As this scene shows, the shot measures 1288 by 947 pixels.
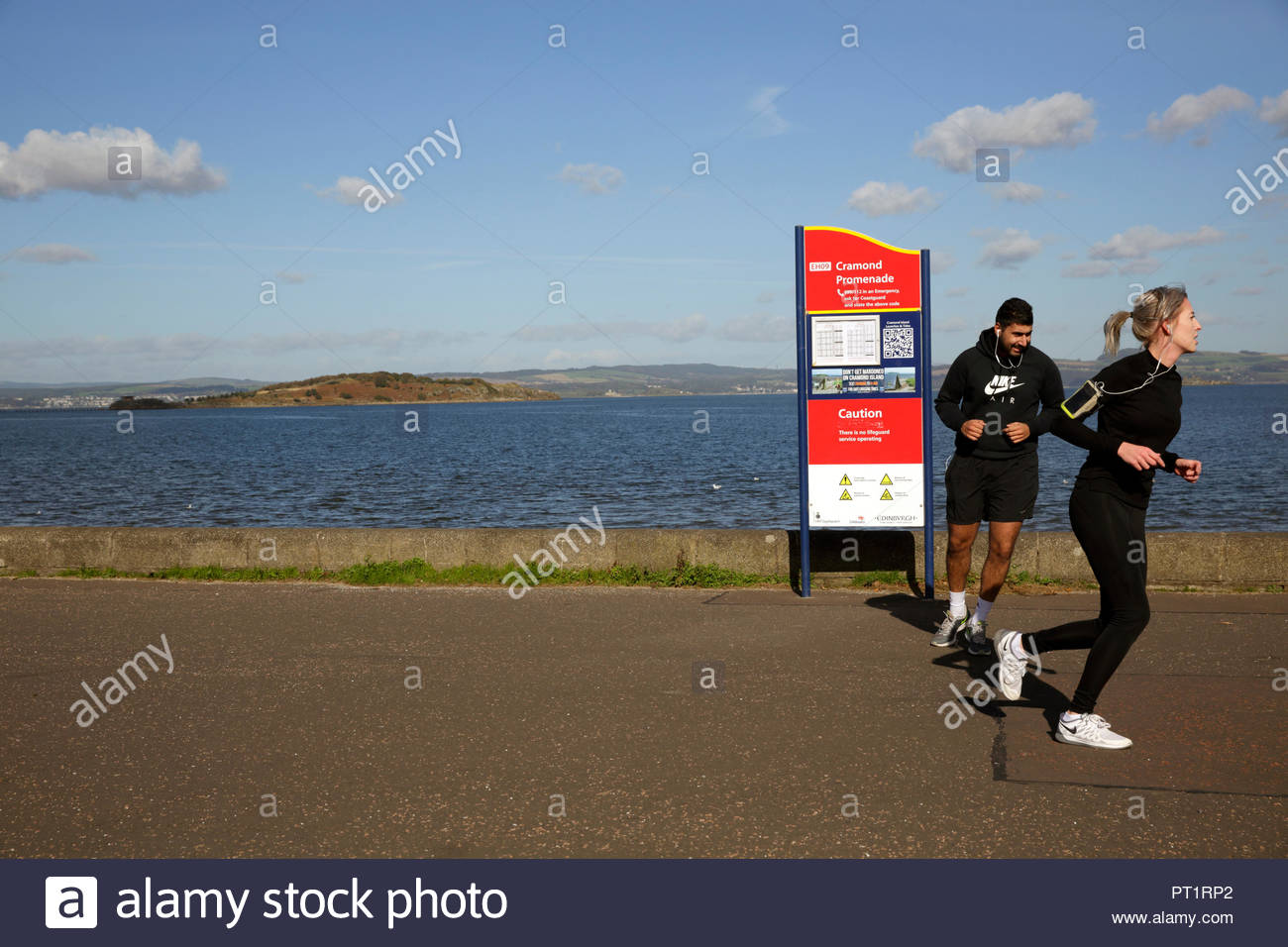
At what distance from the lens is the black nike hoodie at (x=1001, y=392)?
729 cm

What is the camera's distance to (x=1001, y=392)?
730 centimetres

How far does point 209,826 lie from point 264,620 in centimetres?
454

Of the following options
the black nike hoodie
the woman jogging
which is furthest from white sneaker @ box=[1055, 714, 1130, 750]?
the black nike hoodie

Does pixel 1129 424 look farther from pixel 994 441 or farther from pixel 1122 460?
pixel 994 441

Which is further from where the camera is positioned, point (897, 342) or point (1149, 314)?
point (897, 342)

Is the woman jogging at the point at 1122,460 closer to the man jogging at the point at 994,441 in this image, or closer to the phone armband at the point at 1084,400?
the phone armband at the point at 1084,400

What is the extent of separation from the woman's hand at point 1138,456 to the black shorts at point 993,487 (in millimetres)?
2131

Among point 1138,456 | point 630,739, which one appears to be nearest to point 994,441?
point 1138,456

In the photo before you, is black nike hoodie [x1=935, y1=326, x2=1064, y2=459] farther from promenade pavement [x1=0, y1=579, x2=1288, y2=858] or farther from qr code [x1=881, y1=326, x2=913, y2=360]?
qr code [x1=881, y1=326, x2=913, y2=360]

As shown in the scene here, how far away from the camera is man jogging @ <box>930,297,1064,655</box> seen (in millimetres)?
7285

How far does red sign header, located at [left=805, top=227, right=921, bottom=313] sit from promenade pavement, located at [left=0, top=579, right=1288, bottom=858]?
2.46 m

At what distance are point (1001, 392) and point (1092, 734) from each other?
2.66m
